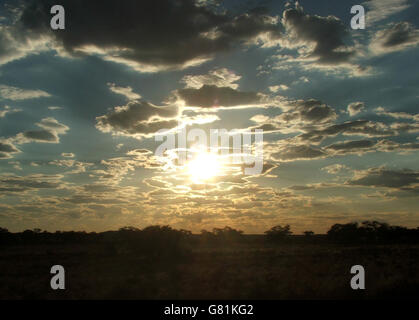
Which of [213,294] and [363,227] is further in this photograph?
[363,227]

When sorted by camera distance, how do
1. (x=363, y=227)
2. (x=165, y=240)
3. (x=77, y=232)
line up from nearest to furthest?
(x=165, y=240)
(x=363, y=227)
(x=77, y=232)

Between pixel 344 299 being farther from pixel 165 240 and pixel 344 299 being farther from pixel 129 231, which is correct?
pixel 129 231

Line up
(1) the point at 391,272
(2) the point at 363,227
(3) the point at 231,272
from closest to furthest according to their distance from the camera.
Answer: (1) the point at 391,272, (3) the point at 231,272, (2) the point at 363,227

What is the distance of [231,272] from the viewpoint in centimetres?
2958

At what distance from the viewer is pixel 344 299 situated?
742 inches

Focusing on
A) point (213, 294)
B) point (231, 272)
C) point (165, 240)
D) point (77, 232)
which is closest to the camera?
point (213, 294)

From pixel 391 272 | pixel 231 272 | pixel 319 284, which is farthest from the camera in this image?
pixel 231 272

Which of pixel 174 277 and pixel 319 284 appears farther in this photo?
pixel 174 277

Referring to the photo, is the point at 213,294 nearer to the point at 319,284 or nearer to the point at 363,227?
the point at 319,284
